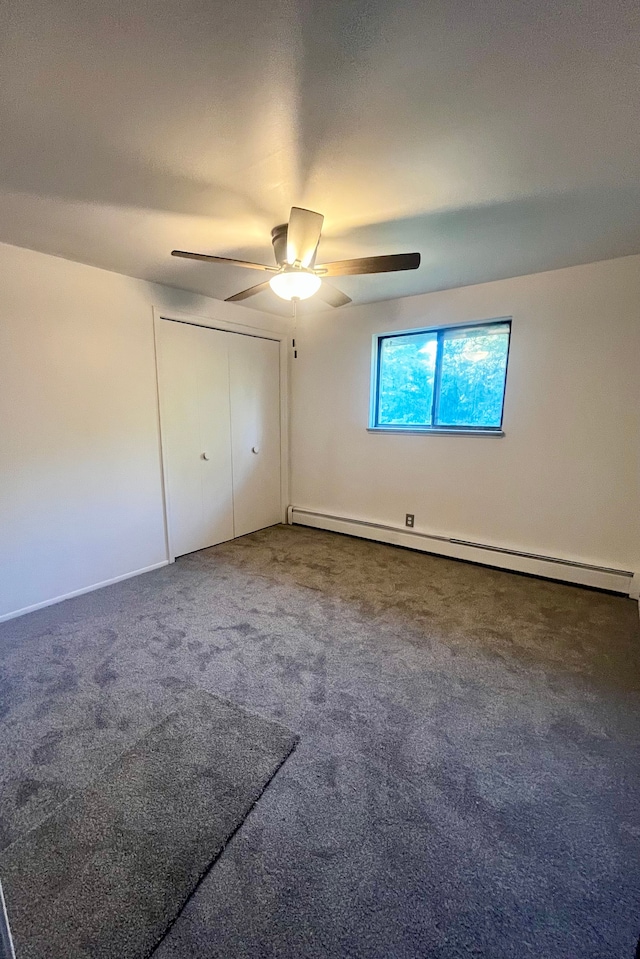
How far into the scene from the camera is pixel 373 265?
1899 millimetres

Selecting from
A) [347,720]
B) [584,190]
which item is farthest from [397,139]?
[347,720]

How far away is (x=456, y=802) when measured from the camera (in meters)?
1.32

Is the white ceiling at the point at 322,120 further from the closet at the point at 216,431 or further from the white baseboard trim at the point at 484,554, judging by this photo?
the white baseboard trim at the point at 484,554

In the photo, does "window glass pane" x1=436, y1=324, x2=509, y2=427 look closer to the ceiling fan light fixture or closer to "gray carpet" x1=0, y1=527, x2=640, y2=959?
"gray carpet" x1=0, y1=527, x2=640, y2=959

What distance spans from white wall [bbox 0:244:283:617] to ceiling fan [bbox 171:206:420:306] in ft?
3.79

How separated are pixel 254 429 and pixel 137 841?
333 cm

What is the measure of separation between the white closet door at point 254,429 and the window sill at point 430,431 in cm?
116

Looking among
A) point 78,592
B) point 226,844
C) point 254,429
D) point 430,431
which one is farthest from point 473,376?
point 78,592

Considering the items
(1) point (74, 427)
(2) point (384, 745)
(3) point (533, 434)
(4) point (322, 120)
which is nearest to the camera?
(4) point (322, 120)

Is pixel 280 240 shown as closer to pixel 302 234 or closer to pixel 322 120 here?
pixel 302 234

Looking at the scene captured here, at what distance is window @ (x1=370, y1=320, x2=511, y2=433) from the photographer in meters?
3.16

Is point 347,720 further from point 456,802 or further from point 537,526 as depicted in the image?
point 537,526

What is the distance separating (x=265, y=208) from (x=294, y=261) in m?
0.30

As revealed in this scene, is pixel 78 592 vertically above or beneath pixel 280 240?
beneath
